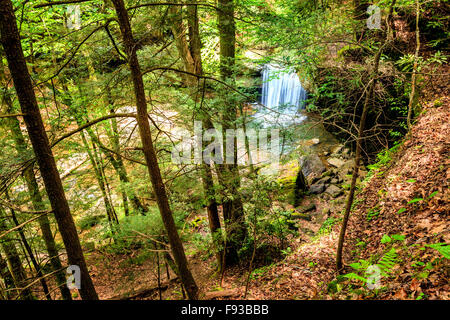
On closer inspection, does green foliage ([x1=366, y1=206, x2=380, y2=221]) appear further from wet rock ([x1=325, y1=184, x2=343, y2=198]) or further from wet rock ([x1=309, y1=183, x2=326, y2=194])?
wet rock ([x1=309, y1=183, x2=326, y2=194])

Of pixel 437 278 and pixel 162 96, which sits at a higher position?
pixel 162 96

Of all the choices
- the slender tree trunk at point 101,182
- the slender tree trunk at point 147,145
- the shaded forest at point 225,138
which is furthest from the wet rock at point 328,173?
the slender tree trunk at point 101,182

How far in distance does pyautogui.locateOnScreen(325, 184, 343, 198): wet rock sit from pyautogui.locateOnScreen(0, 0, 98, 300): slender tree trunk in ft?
33.5

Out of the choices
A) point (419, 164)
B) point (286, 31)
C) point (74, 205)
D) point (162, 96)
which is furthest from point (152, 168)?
point (419, 164)

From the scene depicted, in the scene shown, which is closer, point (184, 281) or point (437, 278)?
point (437, 278)

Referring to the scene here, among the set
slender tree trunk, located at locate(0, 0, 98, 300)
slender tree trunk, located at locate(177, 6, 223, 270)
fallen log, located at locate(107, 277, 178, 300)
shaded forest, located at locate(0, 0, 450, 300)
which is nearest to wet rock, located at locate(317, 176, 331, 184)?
shaded forest, located at locate(0, 0, 450, 300)

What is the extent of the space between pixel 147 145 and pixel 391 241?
4.70 m

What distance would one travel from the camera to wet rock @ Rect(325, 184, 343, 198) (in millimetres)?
10722

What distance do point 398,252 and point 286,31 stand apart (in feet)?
14.5

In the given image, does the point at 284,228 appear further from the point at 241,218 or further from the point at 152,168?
the point at 152,168

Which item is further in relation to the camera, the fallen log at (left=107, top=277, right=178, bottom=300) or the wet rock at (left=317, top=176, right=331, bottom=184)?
the wet rock at (left=317, top=176, right=331, bottom=184)

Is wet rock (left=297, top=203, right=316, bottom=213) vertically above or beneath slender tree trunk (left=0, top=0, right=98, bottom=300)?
beneath

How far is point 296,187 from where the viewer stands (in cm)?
1159

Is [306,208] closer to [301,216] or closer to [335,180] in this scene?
[301,216]
